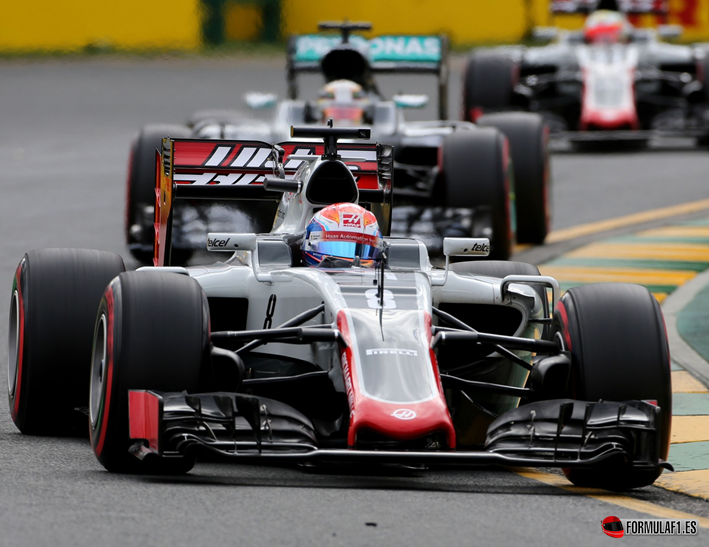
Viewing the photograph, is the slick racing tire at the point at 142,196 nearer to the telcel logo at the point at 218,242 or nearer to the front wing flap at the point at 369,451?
the telcel logo at the point at 218,242

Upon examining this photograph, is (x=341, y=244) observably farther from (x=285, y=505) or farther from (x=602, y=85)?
(x=602, y=85)

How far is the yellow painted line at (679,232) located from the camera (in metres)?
14.3

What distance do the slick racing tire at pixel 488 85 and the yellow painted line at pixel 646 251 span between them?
6362mm

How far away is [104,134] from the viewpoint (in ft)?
77.8

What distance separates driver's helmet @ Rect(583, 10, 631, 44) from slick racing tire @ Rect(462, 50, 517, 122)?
3.79 feet

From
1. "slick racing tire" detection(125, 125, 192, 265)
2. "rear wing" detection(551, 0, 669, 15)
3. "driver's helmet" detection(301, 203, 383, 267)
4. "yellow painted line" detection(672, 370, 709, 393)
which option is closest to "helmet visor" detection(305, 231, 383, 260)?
"driver's helmet" detection(301, 203, 383, 267)

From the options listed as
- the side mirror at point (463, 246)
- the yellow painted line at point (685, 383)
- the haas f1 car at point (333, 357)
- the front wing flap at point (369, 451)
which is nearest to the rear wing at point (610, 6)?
the yellow painted line at point (685, 383)

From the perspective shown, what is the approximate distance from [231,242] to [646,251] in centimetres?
723

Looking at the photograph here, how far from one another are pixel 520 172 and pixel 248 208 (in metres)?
3.43

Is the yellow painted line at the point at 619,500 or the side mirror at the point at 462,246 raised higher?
the side mirror at the point at 462,246

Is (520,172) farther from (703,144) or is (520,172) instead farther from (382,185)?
(703,144)

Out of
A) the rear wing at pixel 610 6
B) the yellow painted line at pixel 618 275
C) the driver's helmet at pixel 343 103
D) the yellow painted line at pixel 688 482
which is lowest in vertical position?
the yellow painted line at pixel 618 275

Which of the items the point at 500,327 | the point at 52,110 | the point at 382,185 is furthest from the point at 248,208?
the point at 52,110

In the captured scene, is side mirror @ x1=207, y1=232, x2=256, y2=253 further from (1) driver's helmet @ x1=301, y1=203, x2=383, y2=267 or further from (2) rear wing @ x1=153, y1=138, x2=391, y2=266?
(2) rear wing @ x1=153, y1=138, x2=391, y2=266
